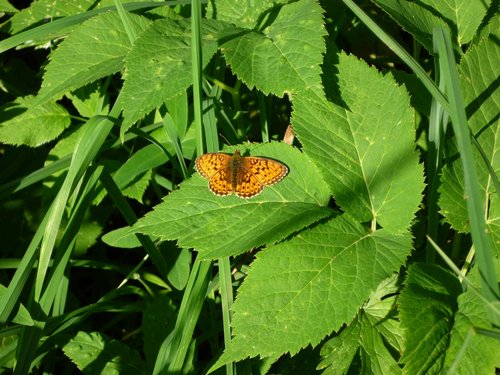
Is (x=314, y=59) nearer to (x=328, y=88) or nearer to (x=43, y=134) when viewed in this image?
(x=328, y=88)

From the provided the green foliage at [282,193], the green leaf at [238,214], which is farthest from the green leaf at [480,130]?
the green leaf at [238,214]

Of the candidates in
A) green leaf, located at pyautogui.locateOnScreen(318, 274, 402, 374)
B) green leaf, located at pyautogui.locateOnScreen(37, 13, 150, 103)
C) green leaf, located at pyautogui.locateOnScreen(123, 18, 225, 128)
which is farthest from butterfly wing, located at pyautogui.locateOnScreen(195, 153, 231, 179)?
green leaf, located at pyautogui.locateOnScreen(318, 274, 402, 374)

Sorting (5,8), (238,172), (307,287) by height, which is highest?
(5,8)

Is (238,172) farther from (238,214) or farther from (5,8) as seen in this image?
(5,8)

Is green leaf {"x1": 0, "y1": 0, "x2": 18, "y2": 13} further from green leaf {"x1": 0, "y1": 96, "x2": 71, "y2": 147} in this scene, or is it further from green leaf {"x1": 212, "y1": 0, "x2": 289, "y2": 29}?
green leaf {"x1": 212, "y1": 0, "x2": 289, "y2": 29}

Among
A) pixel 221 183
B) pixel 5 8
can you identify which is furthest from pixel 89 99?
pixel 221 183

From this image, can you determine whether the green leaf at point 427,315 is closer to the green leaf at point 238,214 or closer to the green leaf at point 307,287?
the green leaf at point 307,287
